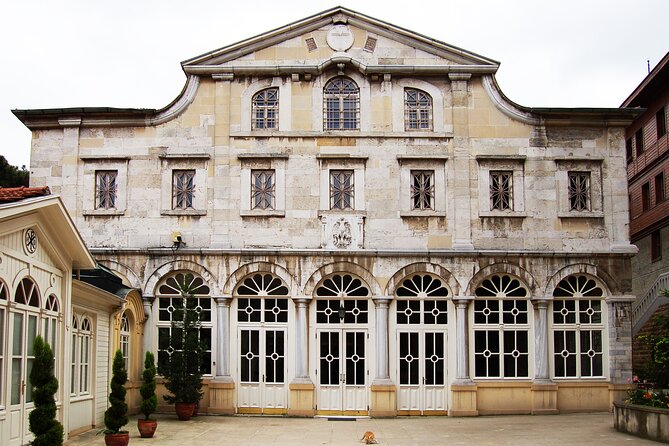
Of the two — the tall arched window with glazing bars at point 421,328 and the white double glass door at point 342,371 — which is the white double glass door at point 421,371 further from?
the white double glass door at point 342,371

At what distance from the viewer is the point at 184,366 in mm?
22016

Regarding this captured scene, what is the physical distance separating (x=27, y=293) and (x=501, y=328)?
13612 mm

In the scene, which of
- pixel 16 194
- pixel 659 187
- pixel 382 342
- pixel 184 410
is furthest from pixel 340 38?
pixel 659 187

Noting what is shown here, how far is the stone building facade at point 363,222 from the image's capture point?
23.7 m

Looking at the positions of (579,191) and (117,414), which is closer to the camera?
(117,414)

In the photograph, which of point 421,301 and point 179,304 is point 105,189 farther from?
point 421,301

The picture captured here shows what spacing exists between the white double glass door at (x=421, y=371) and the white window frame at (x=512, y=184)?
12.2ft

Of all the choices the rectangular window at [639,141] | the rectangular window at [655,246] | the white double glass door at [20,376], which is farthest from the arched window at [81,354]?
the rectangular window at [639,141]

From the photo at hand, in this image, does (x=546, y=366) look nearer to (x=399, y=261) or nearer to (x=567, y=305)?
(x=567, y=305)

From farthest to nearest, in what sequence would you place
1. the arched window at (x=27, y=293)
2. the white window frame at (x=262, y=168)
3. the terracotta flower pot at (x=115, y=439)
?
the white window frame at (x=262, y=168) < the terracotta flower pot at (x=115, y=439) < the arched window at (x=27, y=293)

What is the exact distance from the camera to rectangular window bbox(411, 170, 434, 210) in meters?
24.4

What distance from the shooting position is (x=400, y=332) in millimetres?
23797

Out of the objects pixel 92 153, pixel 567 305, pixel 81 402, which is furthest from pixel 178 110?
pixel 567 305

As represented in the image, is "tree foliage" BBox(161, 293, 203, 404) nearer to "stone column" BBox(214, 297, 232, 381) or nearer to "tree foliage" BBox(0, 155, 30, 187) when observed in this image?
"stone column" BBox(214, 297, 232, 381)
